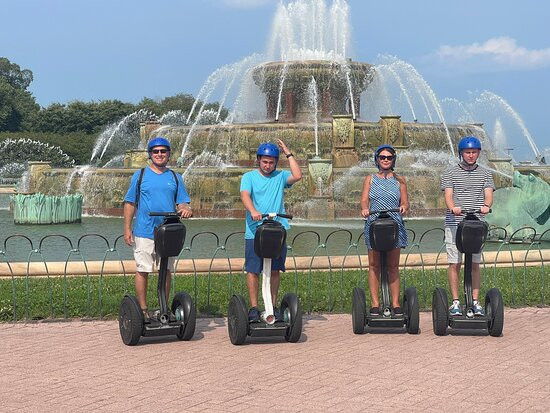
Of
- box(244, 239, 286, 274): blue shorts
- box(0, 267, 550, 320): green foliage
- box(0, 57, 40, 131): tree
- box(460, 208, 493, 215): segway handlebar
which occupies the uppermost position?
box(0, 57, 40, 131): tree

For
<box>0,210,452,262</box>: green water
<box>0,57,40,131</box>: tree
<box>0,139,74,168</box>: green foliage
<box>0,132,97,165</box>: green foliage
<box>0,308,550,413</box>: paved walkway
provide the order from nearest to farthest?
<box>0,308,550,413</box>: paved walkway
<box>0,210,452,262</box>: green water
<box>0,139,74,168</box>: green foliage
<box>0,132,97,165</box>: green foliage
<box>0,57,40,131</box>: tree

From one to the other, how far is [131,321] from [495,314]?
3.07 m

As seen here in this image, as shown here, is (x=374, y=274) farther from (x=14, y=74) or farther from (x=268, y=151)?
(x=14, y=74)

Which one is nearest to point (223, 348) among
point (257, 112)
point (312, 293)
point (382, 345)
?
point (382, 345)

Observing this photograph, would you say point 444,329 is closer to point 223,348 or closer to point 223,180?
point 223,348

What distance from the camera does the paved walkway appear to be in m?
5.36

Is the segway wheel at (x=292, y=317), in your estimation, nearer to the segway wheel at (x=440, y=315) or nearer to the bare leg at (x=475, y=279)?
the segway wheel at (x=440, y=315)

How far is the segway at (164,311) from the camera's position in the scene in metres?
7.05

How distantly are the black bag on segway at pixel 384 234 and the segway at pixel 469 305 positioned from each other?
54 cm

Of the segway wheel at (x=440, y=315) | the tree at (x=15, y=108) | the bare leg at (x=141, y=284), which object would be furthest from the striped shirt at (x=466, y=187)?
the tree at (x=15, y=108)

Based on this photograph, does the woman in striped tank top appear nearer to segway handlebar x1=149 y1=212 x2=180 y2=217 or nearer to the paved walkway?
the paved walkway

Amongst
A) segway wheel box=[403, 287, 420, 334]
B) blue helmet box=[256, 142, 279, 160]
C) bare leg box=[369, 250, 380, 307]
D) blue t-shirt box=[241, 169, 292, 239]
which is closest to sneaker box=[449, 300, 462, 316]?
segway wheel box=[403, 287, 420, 334]

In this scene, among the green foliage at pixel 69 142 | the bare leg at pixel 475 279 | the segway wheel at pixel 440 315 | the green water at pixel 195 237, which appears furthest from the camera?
the green foliage at pixel 69 142

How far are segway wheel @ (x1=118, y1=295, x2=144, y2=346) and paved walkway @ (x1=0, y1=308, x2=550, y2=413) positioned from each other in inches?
4.3
